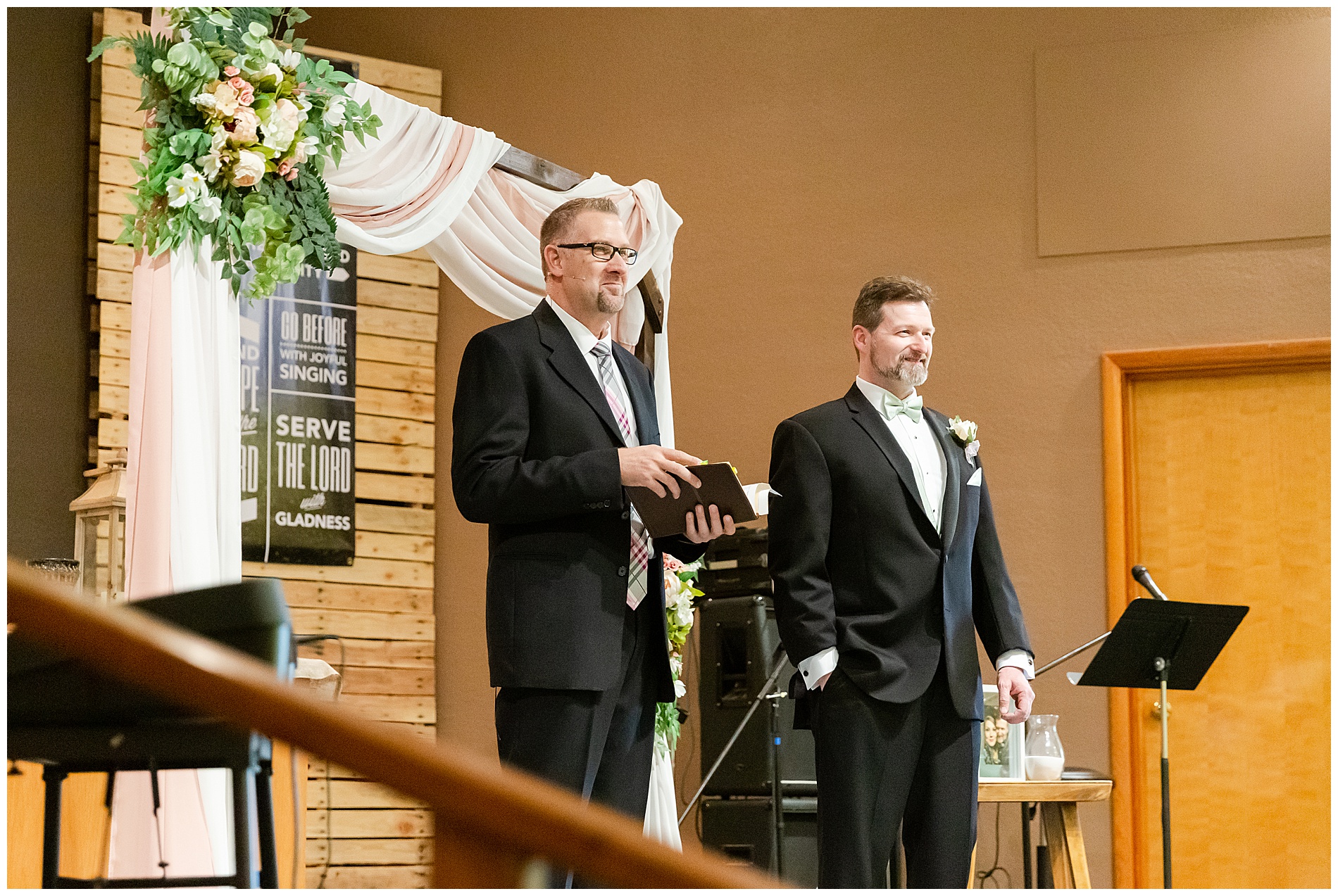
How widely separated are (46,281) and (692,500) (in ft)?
11.7

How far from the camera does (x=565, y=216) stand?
264cm

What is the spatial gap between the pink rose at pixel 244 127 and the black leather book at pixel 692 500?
4.53 feet

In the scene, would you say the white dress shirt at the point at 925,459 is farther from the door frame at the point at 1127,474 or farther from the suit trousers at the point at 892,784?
the door frame at the point at 1127,474

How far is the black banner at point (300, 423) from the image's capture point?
16.9ft

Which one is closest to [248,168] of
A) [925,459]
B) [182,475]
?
[182,475]

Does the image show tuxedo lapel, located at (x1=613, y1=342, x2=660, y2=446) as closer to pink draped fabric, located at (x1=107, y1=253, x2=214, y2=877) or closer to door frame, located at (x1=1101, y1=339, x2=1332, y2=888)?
pink draped fabric, located at (x1=107, y1=253, x2=214, y2=877)

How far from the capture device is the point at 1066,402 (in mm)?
5352

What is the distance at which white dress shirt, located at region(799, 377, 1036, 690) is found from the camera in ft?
9.13

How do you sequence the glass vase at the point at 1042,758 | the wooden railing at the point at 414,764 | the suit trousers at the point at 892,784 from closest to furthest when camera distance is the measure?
the wooden railing at the point at 414,764
the suit trousers at the point at 892,784
the glass vase at the point at 1042,758

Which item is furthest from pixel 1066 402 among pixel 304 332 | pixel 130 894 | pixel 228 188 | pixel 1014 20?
pixel 130 894

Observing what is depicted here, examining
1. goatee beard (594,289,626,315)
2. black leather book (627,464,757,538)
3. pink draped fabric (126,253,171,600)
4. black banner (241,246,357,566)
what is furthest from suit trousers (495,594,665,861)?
black banner (241,246,357,566)

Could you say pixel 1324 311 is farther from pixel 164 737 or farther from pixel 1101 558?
pixel 164 737

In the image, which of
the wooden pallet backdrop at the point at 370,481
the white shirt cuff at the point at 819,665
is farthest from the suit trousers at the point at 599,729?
the wooden pallet backdrop at the point at 370,481

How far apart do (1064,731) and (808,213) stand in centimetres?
231
